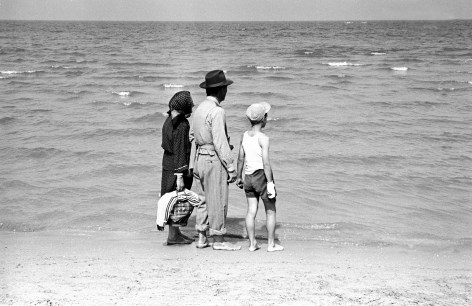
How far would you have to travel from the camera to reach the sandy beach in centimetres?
452

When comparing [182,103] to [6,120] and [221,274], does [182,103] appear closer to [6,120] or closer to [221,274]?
[221,274]

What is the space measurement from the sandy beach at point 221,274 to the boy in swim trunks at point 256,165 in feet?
1.52

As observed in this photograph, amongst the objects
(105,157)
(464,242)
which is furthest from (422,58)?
(464,242)

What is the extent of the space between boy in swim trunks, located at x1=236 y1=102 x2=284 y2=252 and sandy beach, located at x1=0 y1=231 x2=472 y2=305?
46 centimetres

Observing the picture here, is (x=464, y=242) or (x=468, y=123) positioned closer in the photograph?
(x=464, y=242)

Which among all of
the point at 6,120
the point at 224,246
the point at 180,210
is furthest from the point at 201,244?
the point at 6,120

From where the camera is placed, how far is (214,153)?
18.6 ft

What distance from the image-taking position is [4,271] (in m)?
5.19

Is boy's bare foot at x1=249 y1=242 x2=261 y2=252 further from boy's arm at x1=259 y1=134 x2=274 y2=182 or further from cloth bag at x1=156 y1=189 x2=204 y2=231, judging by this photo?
boy's arm at x1=259 y1=134 x2=274 y2=182

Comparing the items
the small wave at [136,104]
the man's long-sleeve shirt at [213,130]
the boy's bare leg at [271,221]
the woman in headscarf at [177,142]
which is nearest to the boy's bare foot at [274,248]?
the boy's bare leg at [271,221]

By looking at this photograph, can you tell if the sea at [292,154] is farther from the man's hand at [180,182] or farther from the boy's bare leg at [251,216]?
the man's hand at [180,182]

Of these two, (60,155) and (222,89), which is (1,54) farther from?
(222,89)

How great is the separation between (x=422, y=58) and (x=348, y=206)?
95.7ft

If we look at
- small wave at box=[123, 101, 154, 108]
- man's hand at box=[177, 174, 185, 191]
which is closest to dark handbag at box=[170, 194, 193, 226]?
man's hand at box=[177, 174, 185, 191]
